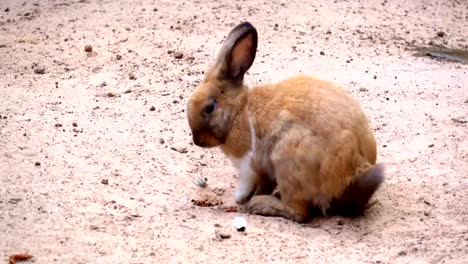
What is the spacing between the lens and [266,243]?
4914 millimetres

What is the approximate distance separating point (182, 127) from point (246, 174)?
142 cm

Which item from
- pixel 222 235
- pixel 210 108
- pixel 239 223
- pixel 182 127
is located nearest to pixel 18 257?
pixel 222 235

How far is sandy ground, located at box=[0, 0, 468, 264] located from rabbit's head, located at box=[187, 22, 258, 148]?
540 millimetres

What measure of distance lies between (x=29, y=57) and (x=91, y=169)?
10.6 feet

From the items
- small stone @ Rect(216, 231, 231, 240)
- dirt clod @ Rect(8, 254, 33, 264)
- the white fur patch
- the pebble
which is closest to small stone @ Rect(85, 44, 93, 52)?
the white fur patch

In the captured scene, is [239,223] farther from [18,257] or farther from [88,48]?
[88,48]

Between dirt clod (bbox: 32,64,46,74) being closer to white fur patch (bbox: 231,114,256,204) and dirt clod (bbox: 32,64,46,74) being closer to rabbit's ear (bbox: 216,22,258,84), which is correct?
rabbit's ear (bbox: 216,22,258,84)

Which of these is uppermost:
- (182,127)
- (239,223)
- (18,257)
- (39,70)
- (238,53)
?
(238,53)

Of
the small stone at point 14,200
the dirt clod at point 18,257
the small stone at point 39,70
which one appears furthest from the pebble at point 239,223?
the small stone at point 39,70

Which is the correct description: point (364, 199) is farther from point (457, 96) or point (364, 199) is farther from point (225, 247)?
point (457, 96)

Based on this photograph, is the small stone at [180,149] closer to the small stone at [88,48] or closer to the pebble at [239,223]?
the pebble at [239,223]

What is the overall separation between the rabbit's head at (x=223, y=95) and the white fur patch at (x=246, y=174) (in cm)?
19

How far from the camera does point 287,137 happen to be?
208 inches

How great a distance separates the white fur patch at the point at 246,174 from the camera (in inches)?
219
